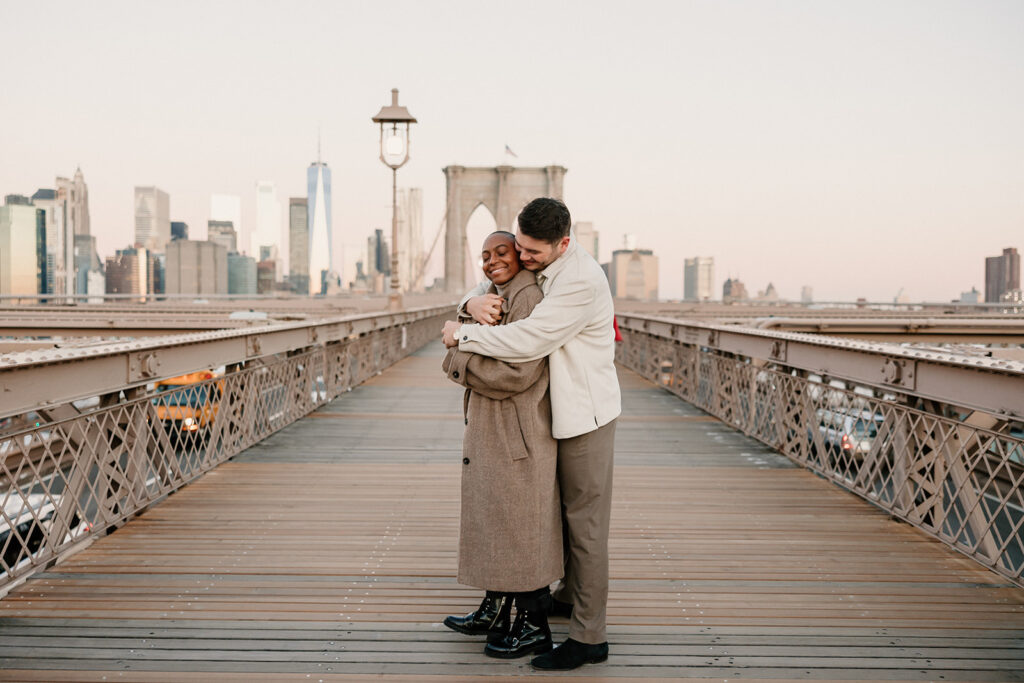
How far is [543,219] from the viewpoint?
2205mm

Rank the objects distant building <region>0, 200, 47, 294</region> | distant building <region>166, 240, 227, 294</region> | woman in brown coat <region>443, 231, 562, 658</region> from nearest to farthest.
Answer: woman in brown coat <region>443, 231, 562, 658</region> → distant building <region>0, 200, 47, 294</region> → distant building <region>166, 240, 227, 294</region>

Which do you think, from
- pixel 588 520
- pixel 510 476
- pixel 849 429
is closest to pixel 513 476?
pixel 510 476

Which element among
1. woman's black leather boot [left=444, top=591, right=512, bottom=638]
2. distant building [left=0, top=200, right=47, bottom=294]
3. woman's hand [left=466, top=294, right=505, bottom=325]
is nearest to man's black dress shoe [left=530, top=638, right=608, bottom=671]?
woman's black leather boot [left=444, top=591, right=512, bottom=638]

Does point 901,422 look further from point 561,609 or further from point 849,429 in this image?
point 561,609

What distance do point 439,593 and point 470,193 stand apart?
44.1 meters

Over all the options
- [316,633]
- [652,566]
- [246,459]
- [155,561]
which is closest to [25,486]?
[155,561]

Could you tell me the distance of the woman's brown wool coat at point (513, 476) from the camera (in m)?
2.28

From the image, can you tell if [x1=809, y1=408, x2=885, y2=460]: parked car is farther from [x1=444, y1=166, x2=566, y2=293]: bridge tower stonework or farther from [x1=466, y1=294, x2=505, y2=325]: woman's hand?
[x1=444, y1=166, x2=566, y2=293]: bridge tower stonework

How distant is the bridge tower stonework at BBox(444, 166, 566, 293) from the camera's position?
44156 mm

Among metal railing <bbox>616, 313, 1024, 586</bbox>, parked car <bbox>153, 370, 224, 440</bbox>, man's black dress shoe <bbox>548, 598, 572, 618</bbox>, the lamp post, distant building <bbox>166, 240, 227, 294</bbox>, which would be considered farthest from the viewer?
distant building <bbox>166, 240, 227, 294</bbox>

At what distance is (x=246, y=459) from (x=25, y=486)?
7.17 feet

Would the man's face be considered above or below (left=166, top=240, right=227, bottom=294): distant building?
below

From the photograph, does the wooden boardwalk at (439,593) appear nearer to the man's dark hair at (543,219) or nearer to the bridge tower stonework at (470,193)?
the man's dark hair at (543,219)

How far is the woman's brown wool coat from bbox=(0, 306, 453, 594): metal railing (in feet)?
5.64
